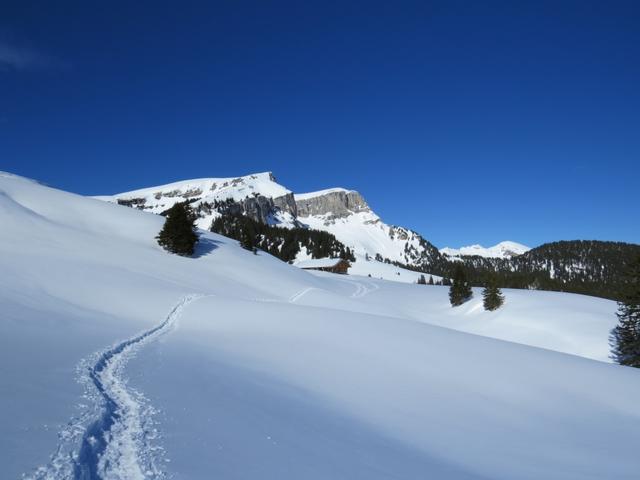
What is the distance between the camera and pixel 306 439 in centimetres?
665

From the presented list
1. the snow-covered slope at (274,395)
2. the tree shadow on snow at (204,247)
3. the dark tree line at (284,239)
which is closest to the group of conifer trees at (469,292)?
the snow-covered slope at (274,395)

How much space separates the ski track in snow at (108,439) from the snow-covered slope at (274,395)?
0.03m

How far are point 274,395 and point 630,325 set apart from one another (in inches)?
1326

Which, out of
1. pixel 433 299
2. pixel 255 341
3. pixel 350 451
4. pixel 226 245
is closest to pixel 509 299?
pixel 433 299

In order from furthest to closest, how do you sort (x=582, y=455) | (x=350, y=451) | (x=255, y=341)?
(x=255, y=341), (x=582, y=455), (x=350, y=451)

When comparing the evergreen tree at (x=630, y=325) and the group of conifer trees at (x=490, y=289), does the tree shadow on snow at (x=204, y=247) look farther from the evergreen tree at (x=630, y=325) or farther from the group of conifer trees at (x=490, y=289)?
the evergreen tree at (x=630, y=325)

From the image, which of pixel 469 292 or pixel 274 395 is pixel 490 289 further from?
pixel 274 395

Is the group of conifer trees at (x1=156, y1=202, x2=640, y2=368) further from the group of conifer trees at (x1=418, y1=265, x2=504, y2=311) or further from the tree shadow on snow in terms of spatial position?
the tree shadow on snow

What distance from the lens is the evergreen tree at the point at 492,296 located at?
45.6 metres

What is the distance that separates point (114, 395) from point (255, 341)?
25.5ft

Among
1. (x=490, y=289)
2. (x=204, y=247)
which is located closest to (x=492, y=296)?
(x=490, y=289)

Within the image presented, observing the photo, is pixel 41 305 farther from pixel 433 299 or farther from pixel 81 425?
pixel 433 299

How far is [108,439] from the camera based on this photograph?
5.41m

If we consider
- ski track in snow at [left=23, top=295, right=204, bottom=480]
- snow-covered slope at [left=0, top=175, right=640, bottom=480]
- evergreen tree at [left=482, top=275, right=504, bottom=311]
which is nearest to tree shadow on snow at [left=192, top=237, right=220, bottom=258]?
snow-covered slope at [left=0, top=175, right=640, bottom=480]
